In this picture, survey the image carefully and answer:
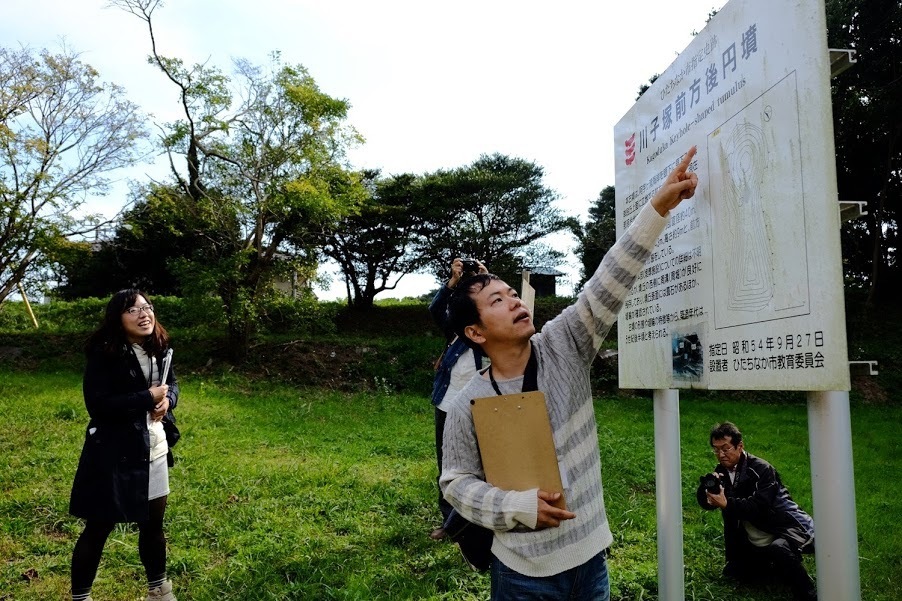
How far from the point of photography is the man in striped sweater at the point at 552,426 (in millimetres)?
1735

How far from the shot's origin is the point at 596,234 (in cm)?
1684

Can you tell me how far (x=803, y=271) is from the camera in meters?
1.77

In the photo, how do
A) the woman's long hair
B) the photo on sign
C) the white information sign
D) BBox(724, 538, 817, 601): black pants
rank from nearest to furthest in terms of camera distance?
1. the white information sign
2. the photo on sign
3. the woman's long hair
4. BBox(724, 538, 817, 601): black pants

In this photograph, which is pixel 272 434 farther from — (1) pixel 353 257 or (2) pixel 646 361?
(1) pixel 353 257

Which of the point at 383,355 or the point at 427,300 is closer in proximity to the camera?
the point at 383,355

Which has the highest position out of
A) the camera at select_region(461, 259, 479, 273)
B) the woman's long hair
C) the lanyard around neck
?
the camera at select_region(461, 259, 479, 273)

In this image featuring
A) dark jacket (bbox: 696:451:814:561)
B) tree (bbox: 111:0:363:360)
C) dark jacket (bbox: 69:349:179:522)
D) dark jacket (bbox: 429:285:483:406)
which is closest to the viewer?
dark jacket (bbox: 69:349:179:522)

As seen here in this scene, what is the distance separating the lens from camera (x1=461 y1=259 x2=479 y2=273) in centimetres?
376

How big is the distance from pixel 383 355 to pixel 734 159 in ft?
37.2

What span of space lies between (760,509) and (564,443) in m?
2.44

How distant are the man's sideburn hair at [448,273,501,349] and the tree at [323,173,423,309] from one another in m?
15.1

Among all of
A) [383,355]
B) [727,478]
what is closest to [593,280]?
[727,478]

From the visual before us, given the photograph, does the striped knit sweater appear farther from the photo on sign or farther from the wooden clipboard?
the photo on sign

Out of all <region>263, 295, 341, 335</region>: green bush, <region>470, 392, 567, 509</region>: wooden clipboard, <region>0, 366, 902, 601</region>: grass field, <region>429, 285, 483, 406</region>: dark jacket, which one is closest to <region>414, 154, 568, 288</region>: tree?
<region>263, 295, 341, 335</region>: green bush
